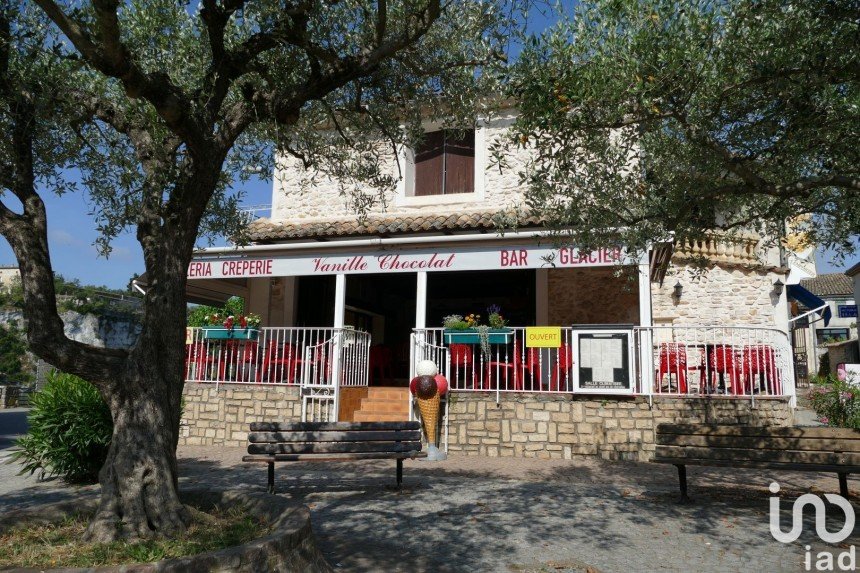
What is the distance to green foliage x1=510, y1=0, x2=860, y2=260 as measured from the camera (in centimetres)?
542

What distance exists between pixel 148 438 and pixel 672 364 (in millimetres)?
7662

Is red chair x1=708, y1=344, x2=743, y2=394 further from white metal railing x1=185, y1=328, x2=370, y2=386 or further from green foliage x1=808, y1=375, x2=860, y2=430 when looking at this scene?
white metal railing x1=185, y1=328, x2=370, y2=386

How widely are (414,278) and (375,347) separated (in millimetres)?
2410

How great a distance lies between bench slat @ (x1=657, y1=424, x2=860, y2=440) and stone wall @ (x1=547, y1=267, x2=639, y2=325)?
6.05 meters

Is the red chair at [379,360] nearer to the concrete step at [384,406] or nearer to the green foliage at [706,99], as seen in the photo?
the concrete step at [384,406]

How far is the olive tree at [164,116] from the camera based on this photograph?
4137mm

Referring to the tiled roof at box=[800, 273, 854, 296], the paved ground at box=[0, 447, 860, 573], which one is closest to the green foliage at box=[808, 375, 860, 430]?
the paved ground at box=[0, 447, 860, 573]

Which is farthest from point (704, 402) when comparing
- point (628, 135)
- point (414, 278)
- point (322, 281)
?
point (322, 281)

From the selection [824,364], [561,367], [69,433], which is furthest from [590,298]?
[824,364]

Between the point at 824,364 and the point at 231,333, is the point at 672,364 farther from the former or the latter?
the point at 824,364

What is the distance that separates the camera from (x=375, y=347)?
13.1 m

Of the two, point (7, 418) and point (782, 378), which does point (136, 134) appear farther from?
point (7, 418)

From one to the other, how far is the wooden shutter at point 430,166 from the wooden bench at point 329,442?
746 cm

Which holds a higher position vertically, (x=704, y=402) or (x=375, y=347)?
(x=375, y=347)
